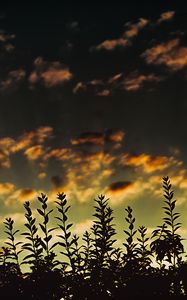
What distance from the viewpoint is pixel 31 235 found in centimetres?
A: 1216

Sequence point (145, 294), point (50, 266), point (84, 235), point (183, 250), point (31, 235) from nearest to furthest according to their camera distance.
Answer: point (145, 294) → point (50, 266) → point (183, 250) → point (31, 235) → point (84, 235)

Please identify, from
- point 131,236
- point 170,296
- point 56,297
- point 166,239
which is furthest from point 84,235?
point 170,296

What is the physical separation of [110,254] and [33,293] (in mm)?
2536

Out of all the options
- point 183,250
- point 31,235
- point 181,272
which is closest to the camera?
point 181,272

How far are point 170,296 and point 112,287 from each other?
1.26 metres

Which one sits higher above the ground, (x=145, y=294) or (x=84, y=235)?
(x=84, y=235)

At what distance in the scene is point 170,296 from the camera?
30.6ft

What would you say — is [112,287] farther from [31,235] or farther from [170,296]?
[31,235]

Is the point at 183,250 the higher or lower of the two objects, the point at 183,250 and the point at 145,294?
the higher

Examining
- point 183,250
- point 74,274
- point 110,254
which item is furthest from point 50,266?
point 183,250

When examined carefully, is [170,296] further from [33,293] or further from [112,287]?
[33,293]

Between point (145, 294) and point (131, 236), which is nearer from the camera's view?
point (145, 294)

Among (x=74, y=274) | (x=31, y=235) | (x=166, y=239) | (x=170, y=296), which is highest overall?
(x=31, y=235)

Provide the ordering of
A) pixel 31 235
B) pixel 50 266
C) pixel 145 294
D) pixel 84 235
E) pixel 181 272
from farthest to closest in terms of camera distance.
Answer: pixel 84 235 → pixel 31 235 → pixel 50 266 → pixel 181 272 → pixel 145 294
